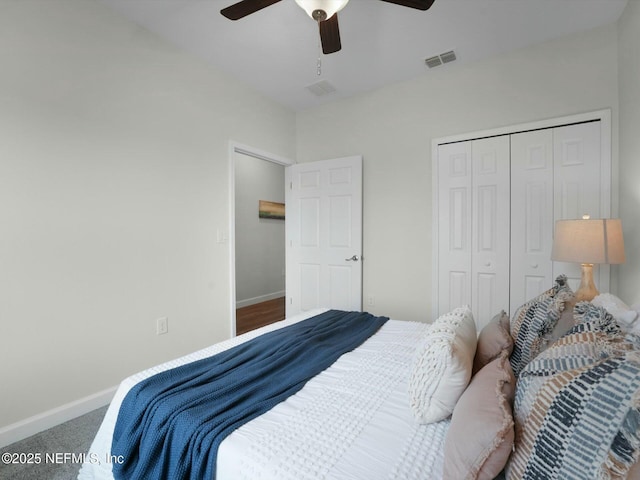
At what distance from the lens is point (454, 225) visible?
2994 millimetres

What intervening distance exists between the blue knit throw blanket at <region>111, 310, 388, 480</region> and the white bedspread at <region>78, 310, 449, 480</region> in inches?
2.4

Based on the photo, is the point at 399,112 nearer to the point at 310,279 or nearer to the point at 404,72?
the point at 404,72

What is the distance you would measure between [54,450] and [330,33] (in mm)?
2868

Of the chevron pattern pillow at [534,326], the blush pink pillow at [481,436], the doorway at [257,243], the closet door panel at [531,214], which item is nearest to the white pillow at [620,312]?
the chevron pattern pillow at [534,326]

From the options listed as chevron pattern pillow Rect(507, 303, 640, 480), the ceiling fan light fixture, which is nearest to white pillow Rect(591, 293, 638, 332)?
chevron pattern pillow Rect(507, 303, 640, 480)

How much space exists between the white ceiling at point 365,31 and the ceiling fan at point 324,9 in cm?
50

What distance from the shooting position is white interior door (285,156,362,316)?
3.49m

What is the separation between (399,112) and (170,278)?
2786 millimetres

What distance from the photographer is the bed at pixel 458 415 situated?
633mm

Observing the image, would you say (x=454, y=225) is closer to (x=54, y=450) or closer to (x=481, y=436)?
(x=481, y=436)

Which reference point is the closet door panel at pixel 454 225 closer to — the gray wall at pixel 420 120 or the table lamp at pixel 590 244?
the gray wall at pixel 420 120

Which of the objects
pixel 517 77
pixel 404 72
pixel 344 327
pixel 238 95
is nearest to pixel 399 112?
pixel 404 72

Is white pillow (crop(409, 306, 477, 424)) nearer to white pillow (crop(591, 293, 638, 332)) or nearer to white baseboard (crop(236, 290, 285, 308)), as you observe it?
white pillow (crop(591, 293, 638, 332))

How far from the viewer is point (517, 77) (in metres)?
2.71
